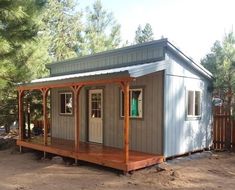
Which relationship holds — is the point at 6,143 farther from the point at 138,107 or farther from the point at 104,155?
the point at 138,107

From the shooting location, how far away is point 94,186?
271 inches

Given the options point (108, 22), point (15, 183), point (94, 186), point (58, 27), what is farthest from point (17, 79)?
point (108, 22)

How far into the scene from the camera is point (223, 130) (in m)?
11.2

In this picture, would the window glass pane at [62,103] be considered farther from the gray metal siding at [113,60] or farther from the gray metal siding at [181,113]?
the gray metal siding at [181,113]

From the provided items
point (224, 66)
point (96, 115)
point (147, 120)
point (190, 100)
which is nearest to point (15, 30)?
point (147, 120)

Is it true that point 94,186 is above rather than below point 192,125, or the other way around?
below

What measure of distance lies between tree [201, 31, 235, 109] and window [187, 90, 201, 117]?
99 cm

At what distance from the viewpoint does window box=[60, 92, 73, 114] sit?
40.8 ft

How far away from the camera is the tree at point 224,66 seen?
10812 mm

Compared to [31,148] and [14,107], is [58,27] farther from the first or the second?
[31,148]

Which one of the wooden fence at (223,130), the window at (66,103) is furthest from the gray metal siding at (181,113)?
the window at (66,103)

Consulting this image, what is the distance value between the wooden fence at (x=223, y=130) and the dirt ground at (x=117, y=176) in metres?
1.45

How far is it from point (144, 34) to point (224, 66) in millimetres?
36748

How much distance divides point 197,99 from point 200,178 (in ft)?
11.6
